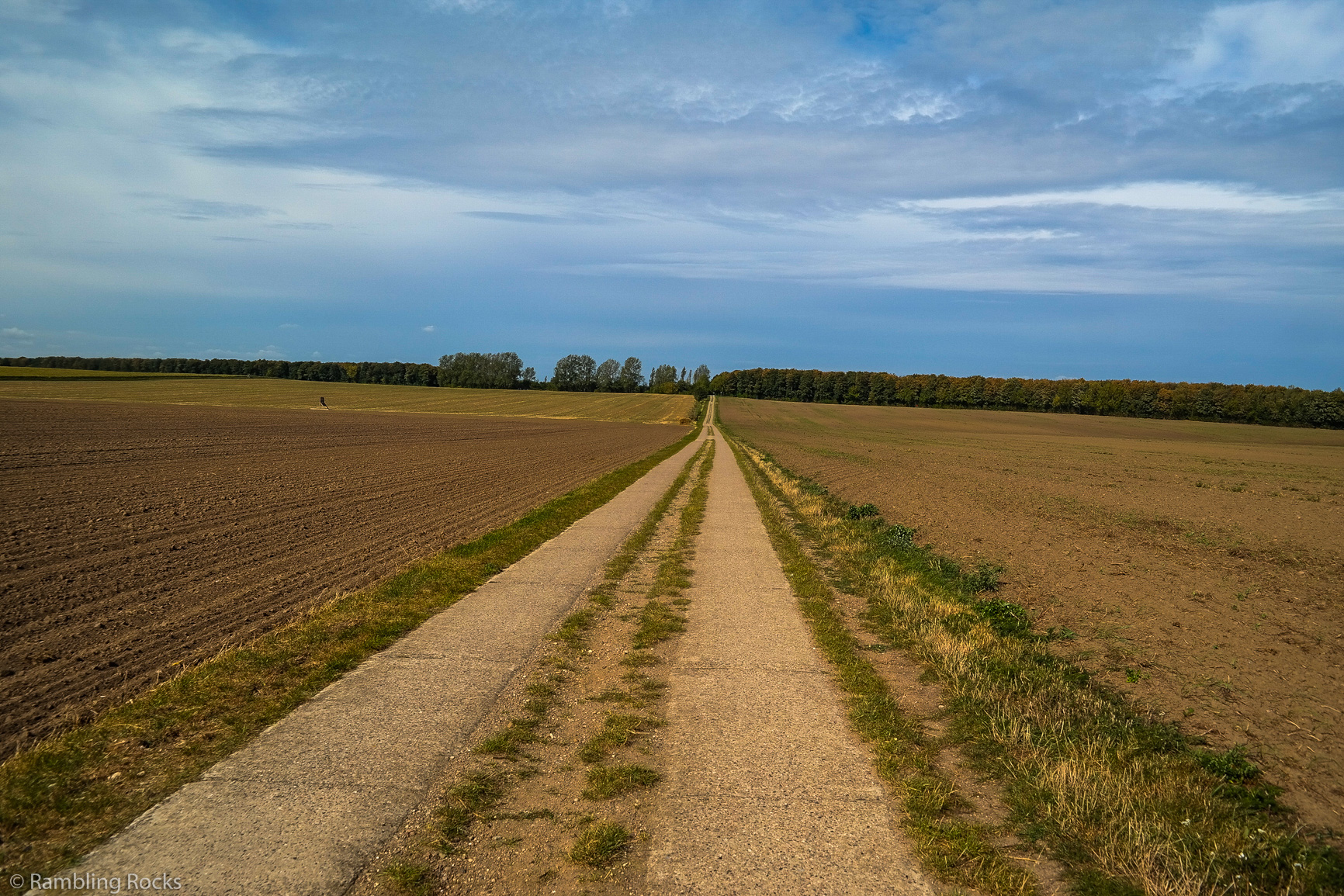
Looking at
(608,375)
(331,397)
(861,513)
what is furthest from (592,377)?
(861,513)

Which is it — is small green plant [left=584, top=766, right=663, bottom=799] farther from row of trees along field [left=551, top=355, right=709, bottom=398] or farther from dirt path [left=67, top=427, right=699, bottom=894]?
row of trees along field [left=551, top=355, right=709, bottom=398]

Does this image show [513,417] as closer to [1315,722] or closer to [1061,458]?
[1061,458]

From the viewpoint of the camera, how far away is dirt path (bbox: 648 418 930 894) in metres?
3.95

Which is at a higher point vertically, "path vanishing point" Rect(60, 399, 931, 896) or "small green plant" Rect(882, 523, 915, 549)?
"small green plant" Rect(882, 523, 915, 549)

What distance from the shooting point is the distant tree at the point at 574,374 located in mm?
172500

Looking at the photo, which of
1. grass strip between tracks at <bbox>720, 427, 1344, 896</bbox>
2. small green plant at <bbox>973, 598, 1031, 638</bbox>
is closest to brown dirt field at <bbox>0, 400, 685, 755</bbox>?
grass strip between tracks at <bbox>720, 427, 1344, 896</bbox>

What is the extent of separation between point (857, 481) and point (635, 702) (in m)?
23.5

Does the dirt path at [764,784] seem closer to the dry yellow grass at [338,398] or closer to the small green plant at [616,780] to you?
the small green plant at [616,780]

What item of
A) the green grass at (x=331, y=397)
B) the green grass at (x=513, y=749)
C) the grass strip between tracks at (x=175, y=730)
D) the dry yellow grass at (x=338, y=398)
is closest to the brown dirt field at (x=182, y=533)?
the grass strip between tracks at (x=175, y=730)

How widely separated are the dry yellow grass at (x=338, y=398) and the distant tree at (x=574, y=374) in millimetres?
45902

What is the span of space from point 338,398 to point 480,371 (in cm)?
6878

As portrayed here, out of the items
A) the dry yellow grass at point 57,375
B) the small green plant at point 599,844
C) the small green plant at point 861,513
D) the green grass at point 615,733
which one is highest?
the dry yellow grass at point 57,375

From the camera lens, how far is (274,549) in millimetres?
11844

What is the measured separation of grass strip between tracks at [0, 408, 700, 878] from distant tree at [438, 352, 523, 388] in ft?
504
